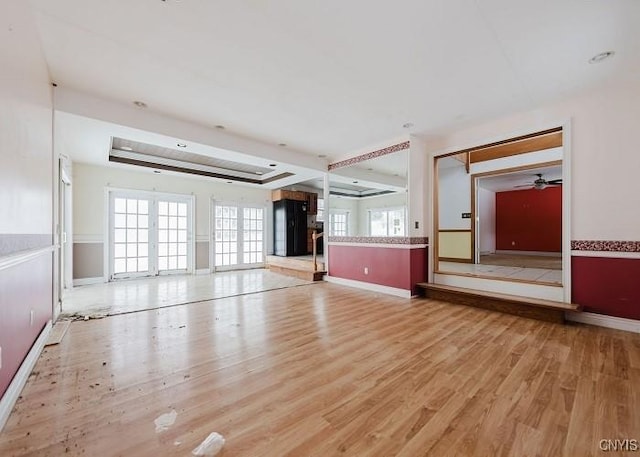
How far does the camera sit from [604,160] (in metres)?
3.08

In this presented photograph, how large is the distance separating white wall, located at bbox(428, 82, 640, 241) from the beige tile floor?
14.8ft

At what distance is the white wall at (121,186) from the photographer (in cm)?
550

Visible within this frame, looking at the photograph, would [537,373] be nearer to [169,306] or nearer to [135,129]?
[169,306]

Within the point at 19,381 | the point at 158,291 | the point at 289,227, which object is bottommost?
the point at 158,291

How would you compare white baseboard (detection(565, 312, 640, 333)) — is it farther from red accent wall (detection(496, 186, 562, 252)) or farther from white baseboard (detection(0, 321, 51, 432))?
red accent wall (detection(496, 186, 562, 252))

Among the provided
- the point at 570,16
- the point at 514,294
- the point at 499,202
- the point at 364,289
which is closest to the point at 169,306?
the point at 364,289

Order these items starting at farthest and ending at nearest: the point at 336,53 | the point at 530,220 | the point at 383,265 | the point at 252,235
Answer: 1. the point at 530,220
2. the point at 252,235
3. the point at 383,265
4. the point at 336,53

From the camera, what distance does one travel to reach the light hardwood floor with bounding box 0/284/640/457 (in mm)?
1375

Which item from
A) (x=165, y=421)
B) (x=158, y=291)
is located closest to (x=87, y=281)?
(x=158, y=291)

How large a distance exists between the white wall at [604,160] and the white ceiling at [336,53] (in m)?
0.25

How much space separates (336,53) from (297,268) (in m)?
4.89

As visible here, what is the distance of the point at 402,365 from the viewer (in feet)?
7.11

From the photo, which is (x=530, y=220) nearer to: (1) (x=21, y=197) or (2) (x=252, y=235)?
(2) (x=252, y=235)

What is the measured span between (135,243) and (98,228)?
0.75 meters
